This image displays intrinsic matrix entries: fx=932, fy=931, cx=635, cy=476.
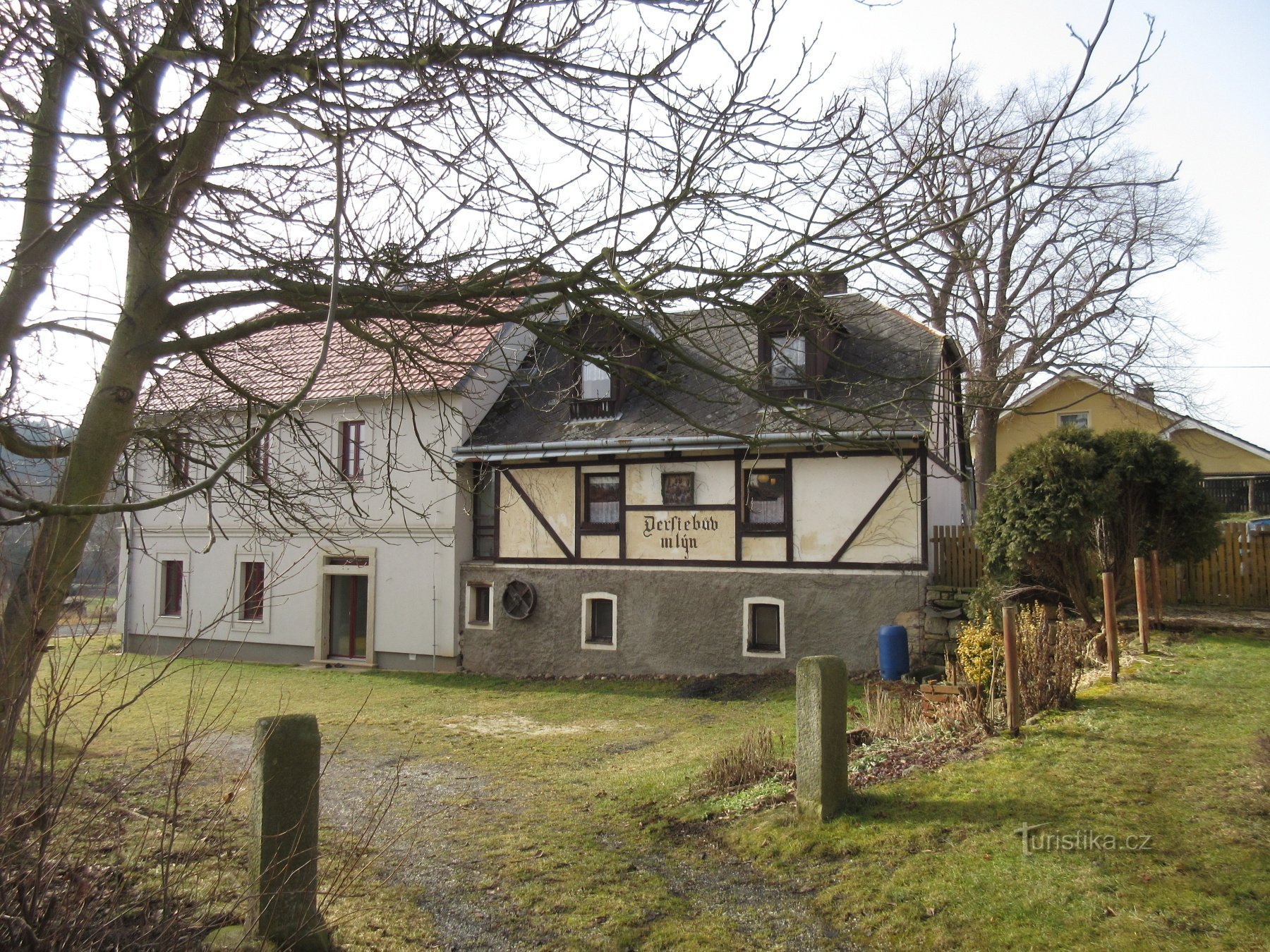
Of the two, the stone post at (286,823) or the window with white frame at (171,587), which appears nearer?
the stone post at (286,823)

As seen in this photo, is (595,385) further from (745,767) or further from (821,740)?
(821,740)

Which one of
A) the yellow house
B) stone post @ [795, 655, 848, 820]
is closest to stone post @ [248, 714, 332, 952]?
stone post @ [795, 655, 848, 820]

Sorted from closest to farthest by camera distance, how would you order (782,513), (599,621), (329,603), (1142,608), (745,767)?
1. (745,767)
2. (1142,608)
3. (782,513)
4. (599,621)
5. (329,603)

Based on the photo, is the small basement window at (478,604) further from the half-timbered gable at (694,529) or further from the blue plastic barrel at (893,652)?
the blue plastic barrel at (893,652)

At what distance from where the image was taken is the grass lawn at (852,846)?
4.32m

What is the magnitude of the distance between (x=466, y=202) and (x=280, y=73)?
3.54ft

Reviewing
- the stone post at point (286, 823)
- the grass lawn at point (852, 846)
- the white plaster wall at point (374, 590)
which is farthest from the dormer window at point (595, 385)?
the stone post at point (286, 823)

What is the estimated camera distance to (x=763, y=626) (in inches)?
619

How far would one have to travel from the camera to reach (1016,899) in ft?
14.7

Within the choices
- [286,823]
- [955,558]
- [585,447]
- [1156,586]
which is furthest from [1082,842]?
[585,447]

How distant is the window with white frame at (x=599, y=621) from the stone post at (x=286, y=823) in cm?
1257

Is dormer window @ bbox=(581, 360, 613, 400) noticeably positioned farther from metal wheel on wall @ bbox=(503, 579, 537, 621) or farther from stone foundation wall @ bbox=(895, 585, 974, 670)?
stone foundation wall @ bbox=(895, 585, 974, 670)

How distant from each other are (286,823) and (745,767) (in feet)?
13.6

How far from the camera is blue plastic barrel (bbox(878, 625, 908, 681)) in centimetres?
1374
